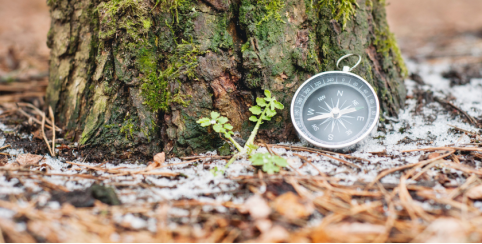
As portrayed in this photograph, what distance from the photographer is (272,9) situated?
216 centimetres

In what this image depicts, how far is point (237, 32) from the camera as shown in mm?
2207

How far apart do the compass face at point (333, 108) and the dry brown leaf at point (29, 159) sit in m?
1.72

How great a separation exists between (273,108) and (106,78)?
46.8 inches

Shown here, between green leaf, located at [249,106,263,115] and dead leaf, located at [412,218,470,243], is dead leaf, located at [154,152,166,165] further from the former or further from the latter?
dead leaf, located at [412,218,470,243]

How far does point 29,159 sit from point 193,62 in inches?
49.4

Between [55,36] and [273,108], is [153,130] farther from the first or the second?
[55,36]

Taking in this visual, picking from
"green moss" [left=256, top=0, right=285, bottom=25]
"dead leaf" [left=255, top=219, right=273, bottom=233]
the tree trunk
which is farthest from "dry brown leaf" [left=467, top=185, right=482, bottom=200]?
"green moss" [left=256, top=0, right=285, bottom=25]

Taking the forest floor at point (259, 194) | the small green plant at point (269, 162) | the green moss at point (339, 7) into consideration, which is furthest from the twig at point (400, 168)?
the green moss at point (339, 7)

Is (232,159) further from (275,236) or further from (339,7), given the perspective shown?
(339,7)

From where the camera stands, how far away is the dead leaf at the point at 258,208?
4.30ft

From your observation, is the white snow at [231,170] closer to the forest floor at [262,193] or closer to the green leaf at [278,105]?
the forest floor at [262,193]

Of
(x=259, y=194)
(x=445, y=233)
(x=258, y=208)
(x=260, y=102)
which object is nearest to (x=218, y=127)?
(x=260, y=102)

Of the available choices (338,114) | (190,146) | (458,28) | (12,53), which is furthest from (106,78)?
(458,28)

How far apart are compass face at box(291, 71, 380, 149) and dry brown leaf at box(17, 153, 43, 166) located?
5.65 feet
